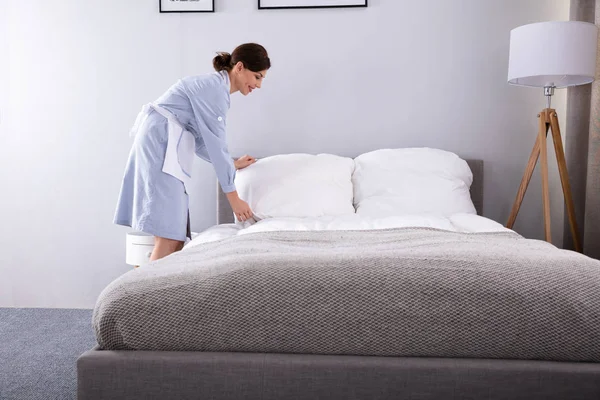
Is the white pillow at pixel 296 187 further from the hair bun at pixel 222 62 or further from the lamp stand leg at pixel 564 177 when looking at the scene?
the lamp stand leg at pixel 564 177

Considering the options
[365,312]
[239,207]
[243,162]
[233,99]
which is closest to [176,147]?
[239,207]

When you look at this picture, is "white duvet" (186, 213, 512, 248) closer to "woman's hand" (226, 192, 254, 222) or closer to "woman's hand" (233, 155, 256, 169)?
"woman's hand" (226, 192, 254, 222)

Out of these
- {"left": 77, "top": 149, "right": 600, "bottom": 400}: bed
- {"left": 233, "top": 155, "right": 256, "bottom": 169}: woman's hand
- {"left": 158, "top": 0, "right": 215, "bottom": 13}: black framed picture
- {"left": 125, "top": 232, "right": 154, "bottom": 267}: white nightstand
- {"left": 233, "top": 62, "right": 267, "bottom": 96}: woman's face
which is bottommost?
{"left": 125, "top": 232, "right": 154, "bottom": 267}: white nightstand

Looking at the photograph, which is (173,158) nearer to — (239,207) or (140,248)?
(239,207)

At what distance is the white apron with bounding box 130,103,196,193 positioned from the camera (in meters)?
2.42

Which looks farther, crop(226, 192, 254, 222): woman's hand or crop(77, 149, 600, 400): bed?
crop(226, 192, 254, 222): woman's hand

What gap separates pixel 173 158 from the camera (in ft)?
7.95

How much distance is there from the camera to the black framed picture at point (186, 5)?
316cm

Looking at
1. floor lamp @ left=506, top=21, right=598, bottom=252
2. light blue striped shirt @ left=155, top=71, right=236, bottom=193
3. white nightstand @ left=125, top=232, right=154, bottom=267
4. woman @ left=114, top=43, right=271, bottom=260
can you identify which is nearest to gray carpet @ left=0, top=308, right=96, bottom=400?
white nightstand @ left=125, top=232, right=154, bottom=267

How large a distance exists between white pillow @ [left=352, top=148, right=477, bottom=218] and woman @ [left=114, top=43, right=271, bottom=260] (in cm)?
66

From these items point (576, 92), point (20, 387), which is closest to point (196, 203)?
point (20, 387)

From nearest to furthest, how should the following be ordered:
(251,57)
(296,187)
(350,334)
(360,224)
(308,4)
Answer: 1. (350,334)
2. (360,224)
3. (251,57)
4. (296,187)
5. (308,4)

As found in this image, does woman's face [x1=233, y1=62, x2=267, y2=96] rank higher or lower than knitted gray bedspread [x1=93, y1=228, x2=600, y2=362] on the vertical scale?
higher

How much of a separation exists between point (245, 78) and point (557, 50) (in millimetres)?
1454
